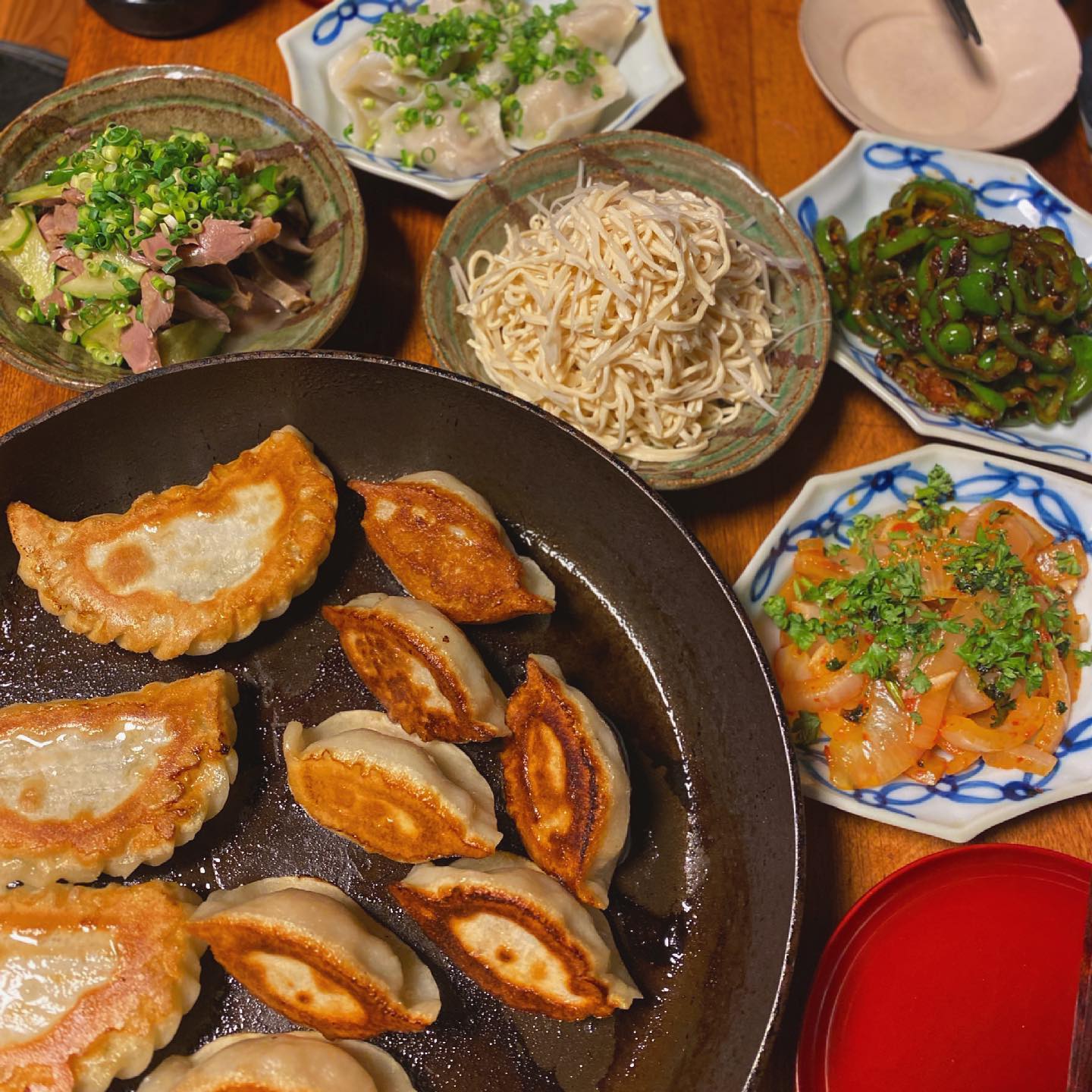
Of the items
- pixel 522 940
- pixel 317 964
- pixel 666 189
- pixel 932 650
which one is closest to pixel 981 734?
pixel 932 650

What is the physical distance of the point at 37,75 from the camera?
12.9 feet

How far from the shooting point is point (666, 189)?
9.80ft

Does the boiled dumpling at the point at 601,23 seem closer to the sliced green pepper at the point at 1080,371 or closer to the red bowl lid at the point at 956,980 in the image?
the sliced green pepper at the point at 1080,371

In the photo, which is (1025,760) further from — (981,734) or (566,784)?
(566,784)

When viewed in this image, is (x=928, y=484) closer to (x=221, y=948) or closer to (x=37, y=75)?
(x=221, y=948)

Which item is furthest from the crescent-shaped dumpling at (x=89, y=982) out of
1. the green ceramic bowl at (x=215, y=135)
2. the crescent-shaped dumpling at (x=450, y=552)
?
the green ceramic bowl at (x=215, y=135)

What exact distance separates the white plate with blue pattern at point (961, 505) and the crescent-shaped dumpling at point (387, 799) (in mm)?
860

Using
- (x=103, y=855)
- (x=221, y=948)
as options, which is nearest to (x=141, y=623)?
(x=103, y=855)

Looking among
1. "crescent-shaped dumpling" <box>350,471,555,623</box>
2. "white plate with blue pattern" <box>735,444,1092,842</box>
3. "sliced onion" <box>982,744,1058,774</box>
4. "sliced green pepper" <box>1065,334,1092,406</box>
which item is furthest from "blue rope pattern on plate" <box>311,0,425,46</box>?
"sliced onion" <box>982,744,1058,774</box>

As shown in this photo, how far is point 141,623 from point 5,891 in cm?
68

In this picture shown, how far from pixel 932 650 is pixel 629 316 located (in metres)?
1.24

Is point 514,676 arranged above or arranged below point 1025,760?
above

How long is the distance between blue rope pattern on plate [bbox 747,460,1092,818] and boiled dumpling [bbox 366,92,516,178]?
158 centimetres

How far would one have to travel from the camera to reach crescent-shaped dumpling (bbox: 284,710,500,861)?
2.24 m
